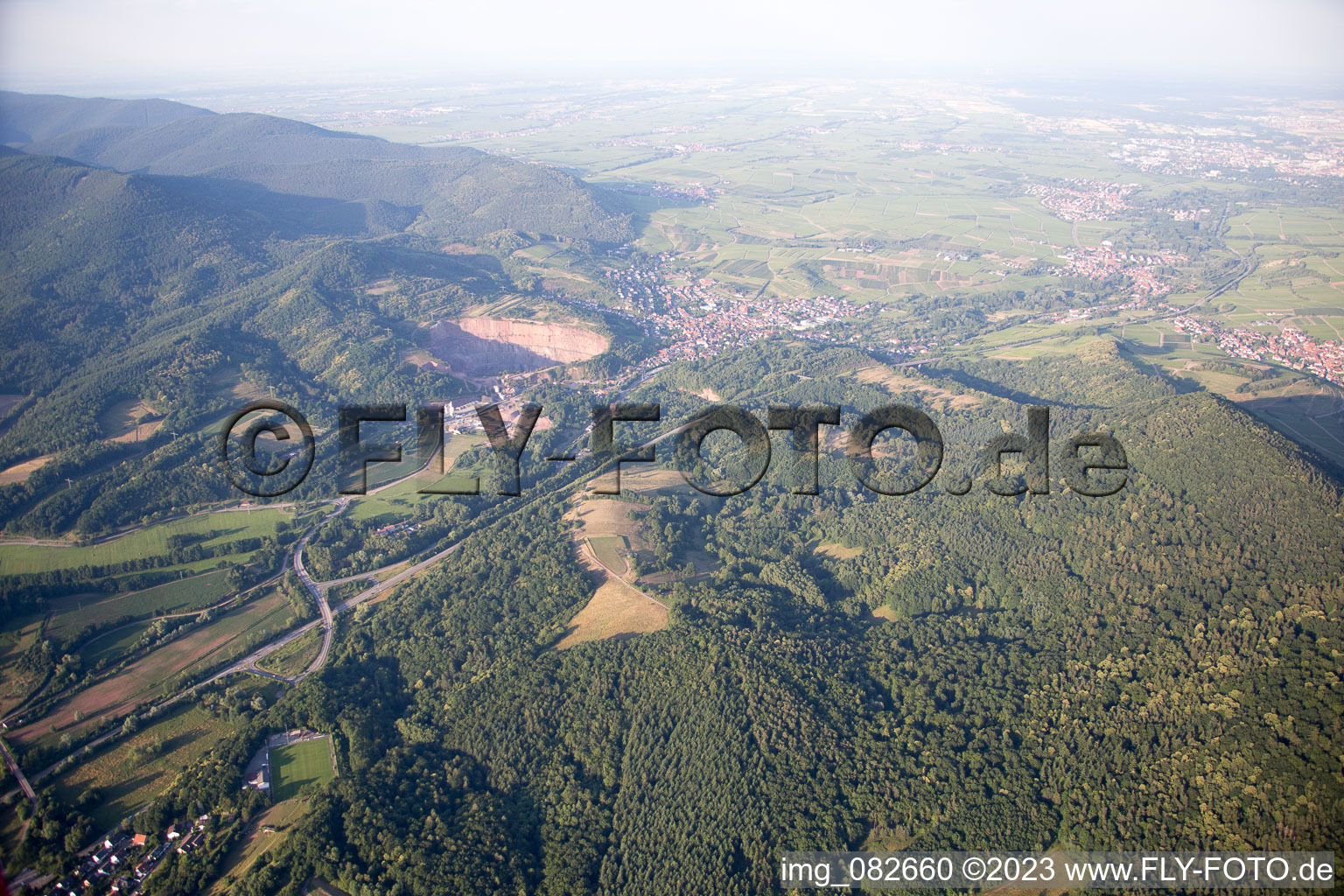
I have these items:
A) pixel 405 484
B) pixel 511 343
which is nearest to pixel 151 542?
pixel 405 484

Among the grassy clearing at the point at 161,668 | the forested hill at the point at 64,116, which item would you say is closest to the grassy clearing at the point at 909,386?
the grassy clearing at the point at 161,668

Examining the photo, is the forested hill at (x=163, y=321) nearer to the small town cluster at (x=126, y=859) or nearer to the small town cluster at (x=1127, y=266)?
the small town cluster at (x=126, y=859)

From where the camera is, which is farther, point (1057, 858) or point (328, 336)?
point (328, 336)

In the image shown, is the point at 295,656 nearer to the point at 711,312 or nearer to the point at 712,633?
the point at 712,633

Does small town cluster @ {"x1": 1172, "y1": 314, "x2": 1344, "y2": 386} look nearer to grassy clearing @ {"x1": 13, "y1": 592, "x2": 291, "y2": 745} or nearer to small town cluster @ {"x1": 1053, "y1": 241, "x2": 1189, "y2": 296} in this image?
small town cluster @ {"x1": 1053, "y1": 241, "x2": 1189, "y2": 296}

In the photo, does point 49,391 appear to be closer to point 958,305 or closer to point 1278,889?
point 1278,889

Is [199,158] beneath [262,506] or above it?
above

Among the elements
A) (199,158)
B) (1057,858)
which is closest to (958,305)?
(1057,858)
